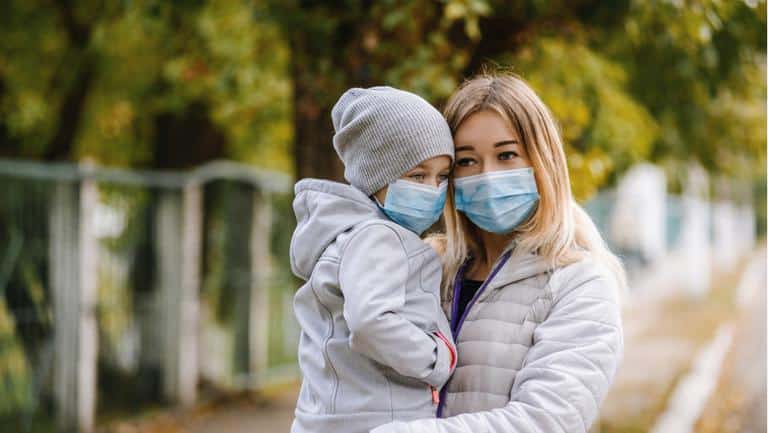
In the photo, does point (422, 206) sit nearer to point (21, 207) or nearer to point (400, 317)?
point (400, 317)

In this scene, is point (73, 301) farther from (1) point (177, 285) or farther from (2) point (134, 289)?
(1) point (177, 285)

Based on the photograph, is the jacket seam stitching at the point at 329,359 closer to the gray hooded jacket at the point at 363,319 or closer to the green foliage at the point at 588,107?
the gray hooded jacket at the point at 363,319

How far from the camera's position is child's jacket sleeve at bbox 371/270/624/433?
1977mm

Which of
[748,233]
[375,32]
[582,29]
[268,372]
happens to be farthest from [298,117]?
[748,233]

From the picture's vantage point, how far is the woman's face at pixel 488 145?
2.25 m

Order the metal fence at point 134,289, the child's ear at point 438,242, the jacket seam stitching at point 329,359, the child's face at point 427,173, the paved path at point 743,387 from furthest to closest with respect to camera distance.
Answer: the paved path at point 743,387 → the metal fence at point 134,289 → the child's ear at point 438,242 → the child's face at point 427,173 → the jacket seam stitching at point 329,359

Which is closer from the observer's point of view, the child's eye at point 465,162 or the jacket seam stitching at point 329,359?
the jacket seam stitching at point 329,359

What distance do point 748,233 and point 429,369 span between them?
41.6 m

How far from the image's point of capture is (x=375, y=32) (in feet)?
14.2

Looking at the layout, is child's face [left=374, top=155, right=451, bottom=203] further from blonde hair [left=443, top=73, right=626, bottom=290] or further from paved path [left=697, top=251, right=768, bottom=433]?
paved path [left=697, top=251, right=768, bottom=433]

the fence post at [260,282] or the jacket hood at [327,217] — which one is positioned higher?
the jacket hood at [327,217]

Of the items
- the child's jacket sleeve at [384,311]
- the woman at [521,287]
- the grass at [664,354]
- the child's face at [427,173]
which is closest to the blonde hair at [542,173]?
the woman at [521,287]

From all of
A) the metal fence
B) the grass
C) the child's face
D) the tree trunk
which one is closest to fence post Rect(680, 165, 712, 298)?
the grass

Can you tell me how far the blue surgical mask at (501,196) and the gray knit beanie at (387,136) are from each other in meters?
0.11
